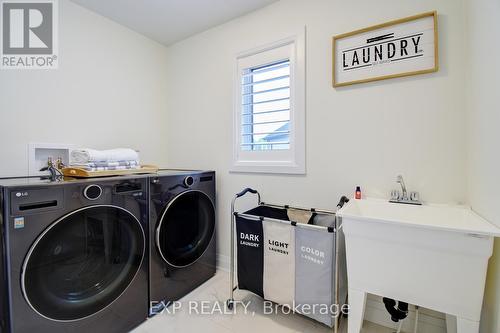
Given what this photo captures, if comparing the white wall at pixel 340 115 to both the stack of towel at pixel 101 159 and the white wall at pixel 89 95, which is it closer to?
the white wall at pixel 89 95

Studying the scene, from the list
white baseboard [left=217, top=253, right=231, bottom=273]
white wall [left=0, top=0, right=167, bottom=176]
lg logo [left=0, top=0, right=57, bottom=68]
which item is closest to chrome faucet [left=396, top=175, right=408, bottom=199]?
white baseboard [left=217, top=253, right=231, bottom=273]

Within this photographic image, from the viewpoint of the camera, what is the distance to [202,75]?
2154 mm

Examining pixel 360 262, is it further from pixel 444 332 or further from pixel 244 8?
pixel 244 8

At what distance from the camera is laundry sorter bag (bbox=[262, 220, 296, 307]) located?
1.34 meters

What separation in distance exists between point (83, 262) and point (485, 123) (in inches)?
80.8

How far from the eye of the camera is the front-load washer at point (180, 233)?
4.78 ft

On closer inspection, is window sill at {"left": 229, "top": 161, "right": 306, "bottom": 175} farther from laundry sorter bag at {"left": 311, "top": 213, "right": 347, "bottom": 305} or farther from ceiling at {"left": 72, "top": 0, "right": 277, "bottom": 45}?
ceiling at {"left": 72, "top": 0, "right": 277, "bottom": 45}

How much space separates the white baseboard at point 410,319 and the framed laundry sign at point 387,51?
1.42 metres

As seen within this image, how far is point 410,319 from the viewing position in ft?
4.34

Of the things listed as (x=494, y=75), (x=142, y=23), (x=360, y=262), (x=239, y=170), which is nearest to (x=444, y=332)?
(x=360, y=262)

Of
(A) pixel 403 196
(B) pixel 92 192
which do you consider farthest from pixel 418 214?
(B) pixel 92 192

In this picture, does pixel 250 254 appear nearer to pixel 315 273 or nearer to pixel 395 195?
pixel 315 273

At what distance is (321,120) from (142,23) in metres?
1.83

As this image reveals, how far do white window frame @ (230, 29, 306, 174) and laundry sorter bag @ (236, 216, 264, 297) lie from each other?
50 centimetres
